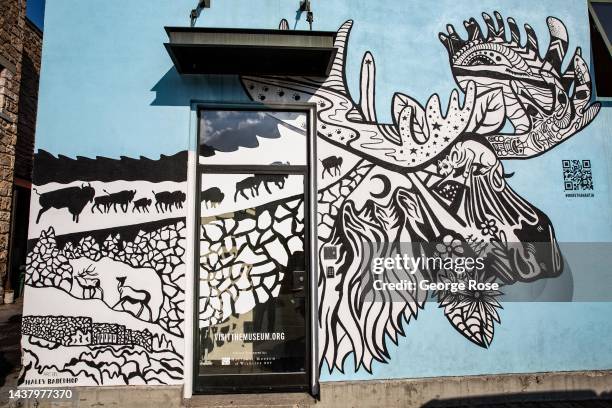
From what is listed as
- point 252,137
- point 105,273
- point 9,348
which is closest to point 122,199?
point 105,273

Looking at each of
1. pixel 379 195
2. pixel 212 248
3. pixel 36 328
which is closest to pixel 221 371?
pixel 212 248

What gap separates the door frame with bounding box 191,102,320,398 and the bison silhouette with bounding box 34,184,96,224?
4.01 ft

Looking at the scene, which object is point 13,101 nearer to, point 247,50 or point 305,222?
point 247,50

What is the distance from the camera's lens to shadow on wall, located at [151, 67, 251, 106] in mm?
4402

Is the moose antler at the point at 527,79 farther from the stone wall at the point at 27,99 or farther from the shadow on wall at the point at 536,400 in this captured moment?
the stone wall at the point at 27,99

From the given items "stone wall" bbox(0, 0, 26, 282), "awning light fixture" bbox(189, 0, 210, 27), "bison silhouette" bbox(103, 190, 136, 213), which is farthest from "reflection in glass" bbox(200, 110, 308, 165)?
"stone wall" bbox(0, 0, 26, 282)

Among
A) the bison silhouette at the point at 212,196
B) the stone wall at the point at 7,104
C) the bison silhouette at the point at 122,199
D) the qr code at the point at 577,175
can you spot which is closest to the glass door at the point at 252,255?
the bison silhouette at the point at 212,196

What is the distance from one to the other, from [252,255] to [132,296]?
136 centimetres

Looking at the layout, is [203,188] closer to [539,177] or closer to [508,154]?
[508,154]

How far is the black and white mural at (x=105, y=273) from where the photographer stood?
13.2 ft

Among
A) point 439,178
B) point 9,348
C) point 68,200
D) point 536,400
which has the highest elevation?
point 439,178

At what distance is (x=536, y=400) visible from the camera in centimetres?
435

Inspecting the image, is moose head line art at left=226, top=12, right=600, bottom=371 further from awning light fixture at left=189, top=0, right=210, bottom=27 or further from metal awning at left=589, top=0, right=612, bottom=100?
awning light fixture at left=189, top=0, right=210, bottom=27

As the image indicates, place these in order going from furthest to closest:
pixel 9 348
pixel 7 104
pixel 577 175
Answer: pixel 7 104
pixel 9 348
pixel 577 175
